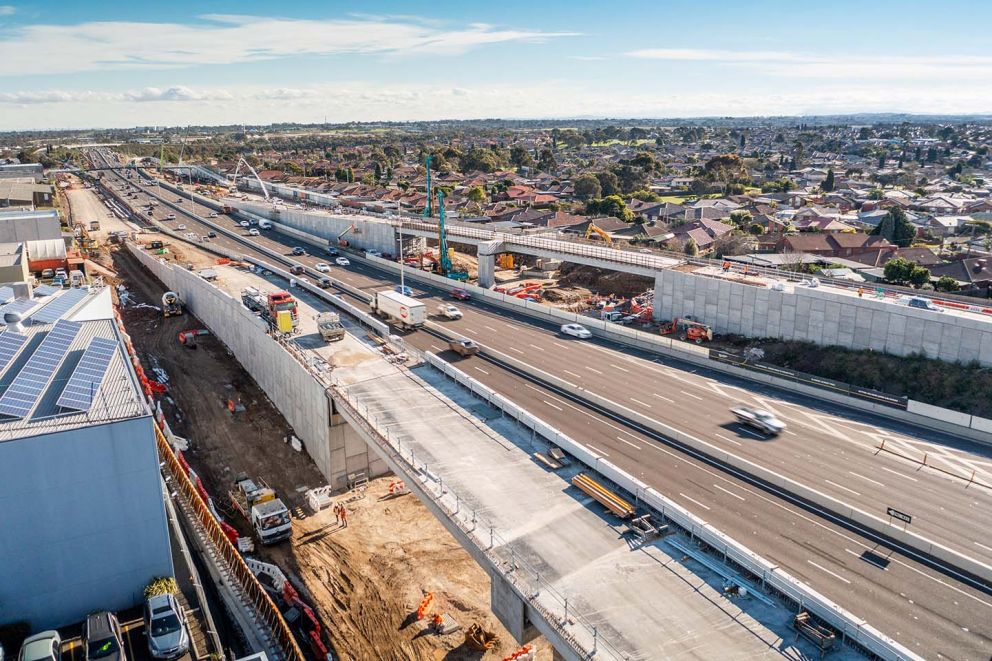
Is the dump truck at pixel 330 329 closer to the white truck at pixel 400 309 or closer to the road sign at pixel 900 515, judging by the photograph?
the white truck at pixel 400 309

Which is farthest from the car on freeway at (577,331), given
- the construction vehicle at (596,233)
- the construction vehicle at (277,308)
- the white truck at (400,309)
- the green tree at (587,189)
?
the green tree at (587,189)

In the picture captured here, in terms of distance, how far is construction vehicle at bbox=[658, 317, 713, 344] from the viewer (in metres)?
53.6

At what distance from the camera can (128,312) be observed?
2879 inches

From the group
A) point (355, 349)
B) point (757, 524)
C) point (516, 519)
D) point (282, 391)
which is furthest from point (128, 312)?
point (757, 524)

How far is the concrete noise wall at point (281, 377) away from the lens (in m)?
41.6

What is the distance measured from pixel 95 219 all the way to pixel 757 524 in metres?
→ 136

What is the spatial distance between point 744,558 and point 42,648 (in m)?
25.0

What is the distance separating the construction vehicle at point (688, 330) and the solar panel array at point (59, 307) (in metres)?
44.7

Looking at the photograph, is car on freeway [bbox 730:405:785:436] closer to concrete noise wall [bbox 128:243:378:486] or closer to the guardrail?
the guardrail

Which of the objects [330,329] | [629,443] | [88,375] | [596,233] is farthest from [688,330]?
→ [88,375]

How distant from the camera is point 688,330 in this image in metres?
54.2

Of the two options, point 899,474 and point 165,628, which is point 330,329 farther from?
point 899,474

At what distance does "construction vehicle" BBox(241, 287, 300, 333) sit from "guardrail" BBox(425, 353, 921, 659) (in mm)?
24413

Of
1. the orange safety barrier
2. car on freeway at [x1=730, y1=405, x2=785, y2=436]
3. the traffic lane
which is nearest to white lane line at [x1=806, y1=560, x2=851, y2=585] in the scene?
the traffic lane
